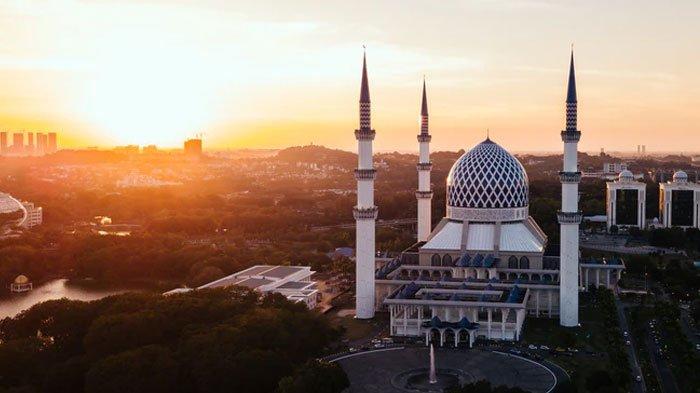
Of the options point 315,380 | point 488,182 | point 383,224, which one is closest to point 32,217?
point 383,224

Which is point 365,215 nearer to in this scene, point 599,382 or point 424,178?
point 424,178

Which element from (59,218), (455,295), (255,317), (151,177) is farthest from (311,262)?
(151,177)

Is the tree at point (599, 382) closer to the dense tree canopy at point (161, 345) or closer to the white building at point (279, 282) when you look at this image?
the dense tree canopy at point (161, 345)

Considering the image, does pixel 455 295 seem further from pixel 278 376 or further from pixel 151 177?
pixel 151 177

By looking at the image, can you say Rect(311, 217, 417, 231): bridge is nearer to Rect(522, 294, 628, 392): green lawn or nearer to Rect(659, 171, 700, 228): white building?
Rect(659, 171, 700, 228): white building

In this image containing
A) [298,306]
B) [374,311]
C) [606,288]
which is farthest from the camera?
[606,288]

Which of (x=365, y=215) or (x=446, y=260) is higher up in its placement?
(x=365, y=215)
